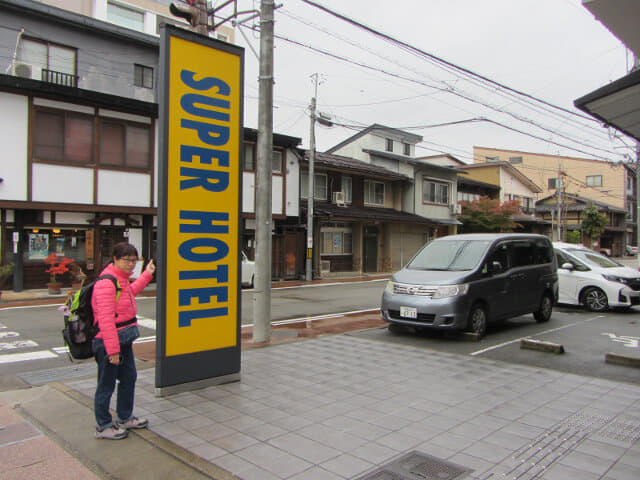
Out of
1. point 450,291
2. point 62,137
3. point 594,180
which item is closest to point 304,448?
point 450,291

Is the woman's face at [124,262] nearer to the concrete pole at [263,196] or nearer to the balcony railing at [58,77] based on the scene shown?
the concrete pole at [263,196]

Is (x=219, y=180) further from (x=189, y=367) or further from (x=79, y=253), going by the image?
(x=79, y=253)

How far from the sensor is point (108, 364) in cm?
408

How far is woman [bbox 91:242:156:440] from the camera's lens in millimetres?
3953

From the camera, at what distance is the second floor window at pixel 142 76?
2459 centimetres

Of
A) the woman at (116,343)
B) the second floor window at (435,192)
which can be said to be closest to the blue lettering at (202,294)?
the woman at (116,343)

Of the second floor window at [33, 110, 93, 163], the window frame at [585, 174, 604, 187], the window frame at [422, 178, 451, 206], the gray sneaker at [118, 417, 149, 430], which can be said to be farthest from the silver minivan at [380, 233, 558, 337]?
the window frame at [585, 174, 604, 187]

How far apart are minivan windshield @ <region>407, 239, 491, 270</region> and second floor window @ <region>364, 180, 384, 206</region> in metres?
20.8

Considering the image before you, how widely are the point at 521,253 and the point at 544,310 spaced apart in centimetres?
168

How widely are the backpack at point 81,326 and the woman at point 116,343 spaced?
1.9 inches

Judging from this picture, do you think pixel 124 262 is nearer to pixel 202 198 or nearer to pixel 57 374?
pixel 202 198

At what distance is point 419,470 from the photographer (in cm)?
362

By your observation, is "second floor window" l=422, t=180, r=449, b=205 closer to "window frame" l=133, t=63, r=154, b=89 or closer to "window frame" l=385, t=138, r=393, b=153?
"window frame" l=385, t=138, r=393, b=153

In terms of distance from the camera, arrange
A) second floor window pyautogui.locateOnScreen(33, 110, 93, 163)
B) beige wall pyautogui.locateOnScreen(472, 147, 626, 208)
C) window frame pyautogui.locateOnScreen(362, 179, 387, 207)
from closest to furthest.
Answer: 1. second floor window pyautogui.locateOnScreen(33, 110, 93, 163)
2. window frame pyautogui.locateOnScreen(362, 179, 387, 207)
3. beige wall pyautogui.locateOnScreen(472, 147, 626, 208)
